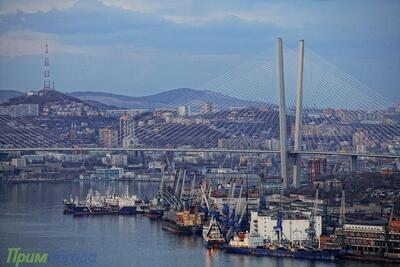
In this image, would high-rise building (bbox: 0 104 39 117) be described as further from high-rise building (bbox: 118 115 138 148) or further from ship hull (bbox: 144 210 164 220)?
ship hull (bbox: 144 210 164 220)

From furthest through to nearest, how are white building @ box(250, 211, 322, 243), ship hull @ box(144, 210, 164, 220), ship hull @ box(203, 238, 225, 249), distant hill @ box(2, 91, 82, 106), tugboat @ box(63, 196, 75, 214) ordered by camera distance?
distant hill @ box(2, 91, 82, 106), tugboat @ box(63, 196, 75, 214), ship hull @ box(144, 210, 164, 220), ship hull @ box(203, 238, 225, 249), white building @ box(250, 211, 322, 243)

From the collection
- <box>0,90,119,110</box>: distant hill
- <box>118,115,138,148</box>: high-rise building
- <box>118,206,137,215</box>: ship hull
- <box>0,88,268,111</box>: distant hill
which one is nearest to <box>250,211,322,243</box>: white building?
<box>118,206,137,215</box>: ship hull

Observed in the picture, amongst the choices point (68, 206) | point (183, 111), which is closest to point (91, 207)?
point (68, 206)

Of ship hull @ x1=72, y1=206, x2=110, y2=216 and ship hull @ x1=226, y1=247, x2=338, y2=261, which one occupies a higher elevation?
ship hull @ x1=72, y1=206, x2=110, y2=216

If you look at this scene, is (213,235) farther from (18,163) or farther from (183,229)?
(18,163)

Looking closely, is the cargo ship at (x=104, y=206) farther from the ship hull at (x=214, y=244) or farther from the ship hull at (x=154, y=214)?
the ship hull at (x=214, y=244)

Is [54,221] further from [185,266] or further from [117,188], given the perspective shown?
[117,188]

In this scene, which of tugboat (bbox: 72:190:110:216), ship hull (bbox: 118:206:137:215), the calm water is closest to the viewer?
the calm water
